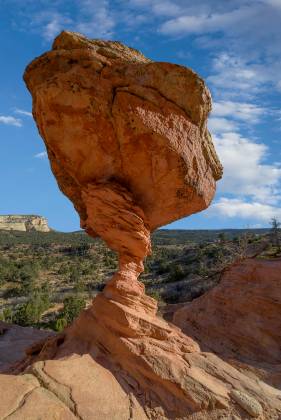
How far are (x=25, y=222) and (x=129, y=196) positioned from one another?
5774 inches

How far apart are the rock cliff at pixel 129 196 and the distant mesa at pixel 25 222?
13624 cm

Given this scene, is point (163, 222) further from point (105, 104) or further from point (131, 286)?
point (105, 104)

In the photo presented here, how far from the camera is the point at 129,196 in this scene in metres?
10.2

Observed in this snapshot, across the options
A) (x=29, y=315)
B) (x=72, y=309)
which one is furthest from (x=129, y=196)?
(x=29, y=315)

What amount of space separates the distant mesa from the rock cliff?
13624cm

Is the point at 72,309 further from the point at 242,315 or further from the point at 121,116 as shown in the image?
the point at 121,116

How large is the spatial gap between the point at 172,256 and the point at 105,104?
46377mm

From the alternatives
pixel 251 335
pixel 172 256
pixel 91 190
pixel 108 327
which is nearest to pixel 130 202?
pixel 91 190

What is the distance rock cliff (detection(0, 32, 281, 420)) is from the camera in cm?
845

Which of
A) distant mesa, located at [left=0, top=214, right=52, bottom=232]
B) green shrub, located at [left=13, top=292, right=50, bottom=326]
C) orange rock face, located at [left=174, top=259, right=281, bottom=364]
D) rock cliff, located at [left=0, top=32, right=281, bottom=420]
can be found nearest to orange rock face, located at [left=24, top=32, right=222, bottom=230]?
rock cliff, located at [left=0, top=32, right=281, bottom=420]

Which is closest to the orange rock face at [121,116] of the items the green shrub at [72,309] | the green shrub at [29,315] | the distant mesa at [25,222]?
the green shrub at [72,309]

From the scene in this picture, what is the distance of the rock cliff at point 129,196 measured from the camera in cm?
845

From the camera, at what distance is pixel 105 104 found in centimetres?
959

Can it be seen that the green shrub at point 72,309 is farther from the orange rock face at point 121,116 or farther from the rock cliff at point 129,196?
the orange rock face at point 121,116
